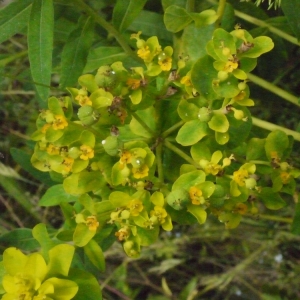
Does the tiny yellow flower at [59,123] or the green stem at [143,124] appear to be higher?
the tiny yellow flower at [59,123]

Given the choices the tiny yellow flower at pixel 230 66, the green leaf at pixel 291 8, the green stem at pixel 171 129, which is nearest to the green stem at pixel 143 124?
the green stem at pixel 171 129

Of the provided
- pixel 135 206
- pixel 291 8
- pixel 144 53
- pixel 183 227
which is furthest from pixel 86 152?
pixel 183 227

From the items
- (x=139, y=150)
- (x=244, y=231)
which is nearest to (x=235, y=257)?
(x=244, y=231)

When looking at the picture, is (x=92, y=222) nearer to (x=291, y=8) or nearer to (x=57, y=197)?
(x=57, y=197)

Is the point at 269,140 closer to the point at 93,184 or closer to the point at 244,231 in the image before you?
the point at 93,184

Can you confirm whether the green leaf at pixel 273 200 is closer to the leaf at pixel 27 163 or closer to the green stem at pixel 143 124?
the green stem at pixel 143 124
